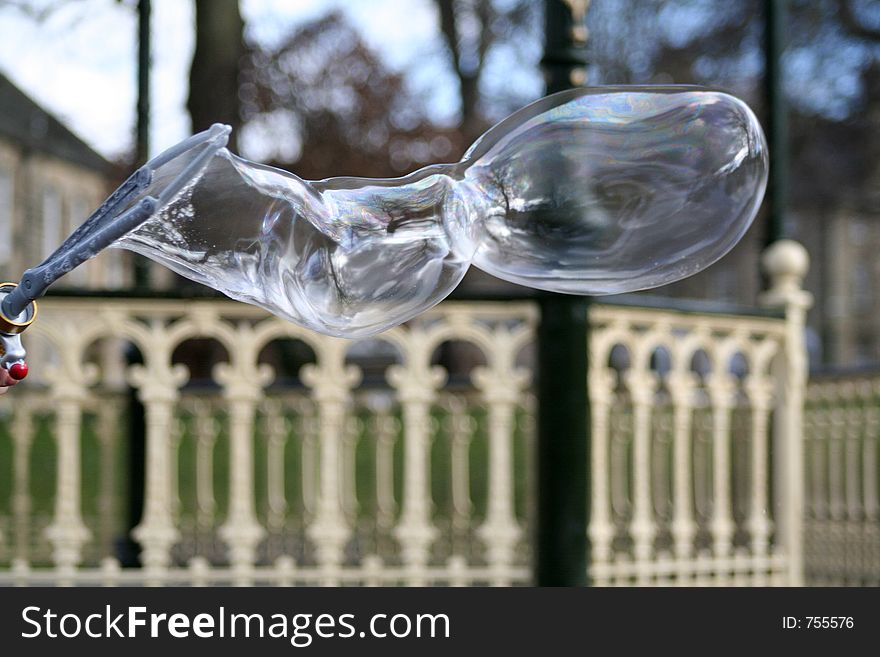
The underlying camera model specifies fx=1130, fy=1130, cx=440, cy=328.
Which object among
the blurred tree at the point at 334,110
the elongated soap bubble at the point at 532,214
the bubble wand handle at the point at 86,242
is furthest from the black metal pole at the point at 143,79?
the blurred tree at the point at 334,110

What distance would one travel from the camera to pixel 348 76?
18.2 metres

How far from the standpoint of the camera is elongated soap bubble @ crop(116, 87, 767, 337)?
1.81 meters

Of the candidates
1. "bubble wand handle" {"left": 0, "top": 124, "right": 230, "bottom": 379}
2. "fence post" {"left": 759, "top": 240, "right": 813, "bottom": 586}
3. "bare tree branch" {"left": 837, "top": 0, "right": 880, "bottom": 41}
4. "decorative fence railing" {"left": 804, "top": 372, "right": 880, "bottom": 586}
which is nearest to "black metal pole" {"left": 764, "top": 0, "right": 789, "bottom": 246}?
"fence post" {"left": 759, "top": 240, "right": 813, "bottom": 586}

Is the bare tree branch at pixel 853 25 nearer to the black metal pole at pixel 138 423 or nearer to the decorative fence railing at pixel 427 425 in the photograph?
the decorative fence railing at pixel 427 425

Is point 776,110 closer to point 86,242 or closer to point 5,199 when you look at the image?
point 86,242

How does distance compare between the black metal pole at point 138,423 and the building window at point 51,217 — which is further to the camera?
the building window at point 51,217

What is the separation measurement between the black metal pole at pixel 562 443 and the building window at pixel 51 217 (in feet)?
79.9

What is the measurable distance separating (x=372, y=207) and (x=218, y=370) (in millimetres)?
1899

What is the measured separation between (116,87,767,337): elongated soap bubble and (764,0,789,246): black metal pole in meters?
3.44

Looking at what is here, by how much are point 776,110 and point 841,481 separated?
2339 mm

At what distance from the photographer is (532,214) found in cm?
194

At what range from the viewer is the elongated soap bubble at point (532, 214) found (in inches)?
71.3

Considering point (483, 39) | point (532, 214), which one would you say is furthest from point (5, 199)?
point (532, 214)
